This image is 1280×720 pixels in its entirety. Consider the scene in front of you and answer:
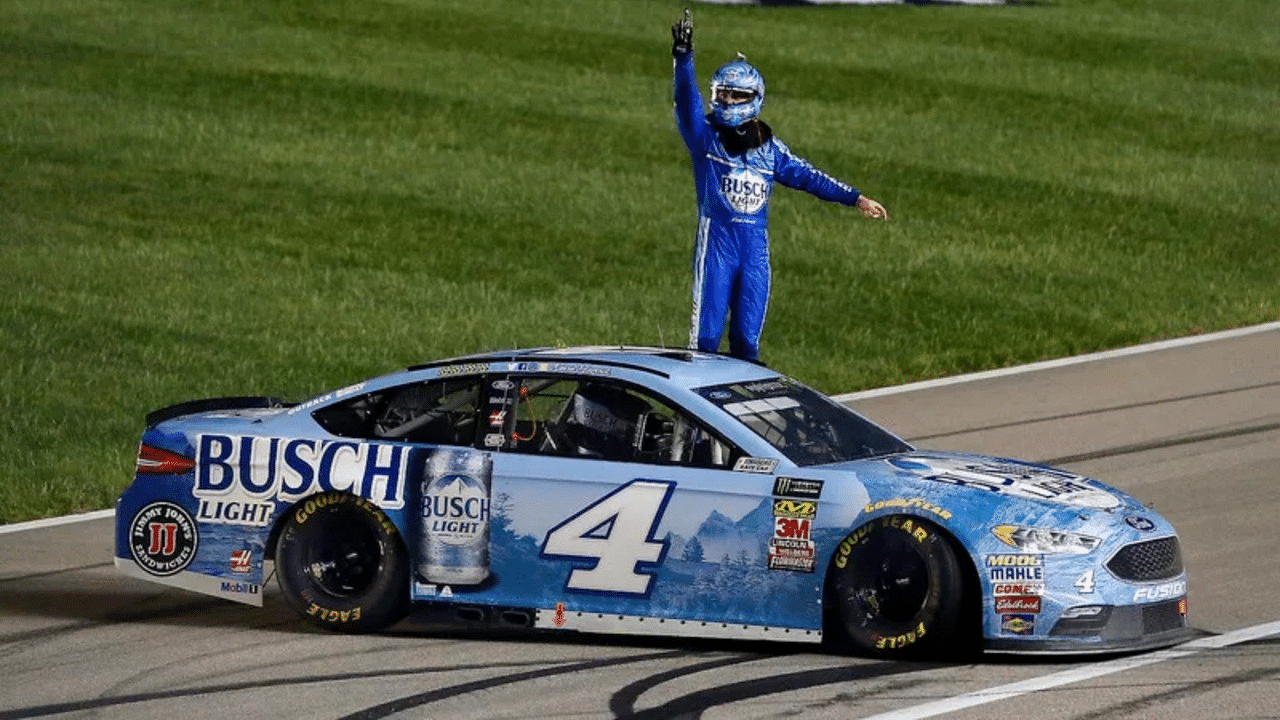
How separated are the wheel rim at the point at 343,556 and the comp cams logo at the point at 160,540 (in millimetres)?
673

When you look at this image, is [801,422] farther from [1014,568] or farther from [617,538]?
[1014,568]

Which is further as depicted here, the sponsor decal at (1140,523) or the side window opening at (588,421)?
the side window opening at (588,421)

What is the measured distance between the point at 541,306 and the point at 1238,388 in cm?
559

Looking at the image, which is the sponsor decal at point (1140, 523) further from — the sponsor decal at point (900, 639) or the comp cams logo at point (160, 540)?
the comp cams logo at point (160, 540)

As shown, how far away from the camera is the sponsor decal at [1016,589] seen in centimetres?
916

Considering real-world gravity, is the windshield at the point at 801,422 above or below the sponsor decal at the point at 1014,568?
above

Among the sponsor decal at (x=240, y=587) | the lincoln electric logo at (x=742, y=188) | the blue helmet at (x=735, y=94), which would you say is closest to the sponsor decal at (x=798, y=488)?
the sponsor decal at (x=240, y=587)

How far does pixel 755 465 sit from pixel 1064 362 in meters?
8.08

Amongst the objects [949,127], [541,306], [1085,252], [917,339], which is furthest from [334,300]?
[949,127]

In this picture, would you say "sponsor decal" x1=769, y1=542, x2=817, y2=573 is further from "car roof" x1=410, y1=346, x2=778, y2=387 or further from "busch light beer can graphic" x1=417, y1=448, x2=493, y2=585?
"busch light beer can graphic" x1=417, y1=448, x2=493, y2=585

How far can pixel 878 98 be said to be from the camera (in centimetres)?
2594

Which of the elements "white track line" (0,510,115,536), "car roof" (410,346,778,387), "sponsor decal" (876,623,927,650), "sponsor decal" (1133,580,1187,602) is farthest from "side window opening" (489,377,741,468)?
"white track line" (0,510,115,536)

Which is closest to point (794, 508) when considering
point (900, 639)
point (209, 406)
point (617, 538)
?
point (900, 639)

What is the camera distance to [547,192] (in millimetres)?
22031
